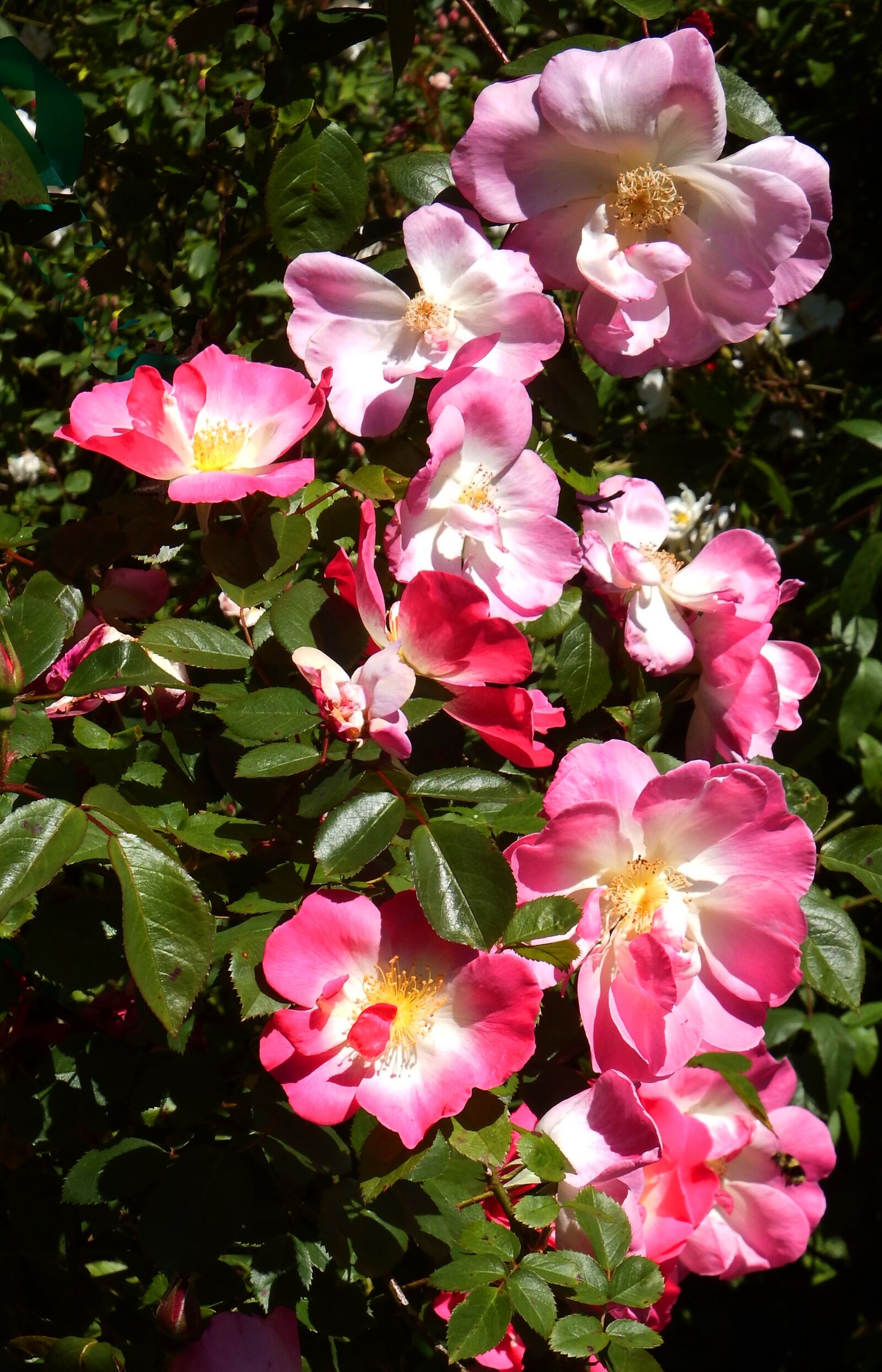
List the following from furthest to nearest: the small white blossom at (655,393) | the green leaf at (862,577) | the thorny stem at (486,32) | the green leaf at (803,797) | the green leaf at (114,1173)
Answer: the small white blossom at (655,393)
the green leaf at (862,577)
the green leaf at (803,797)
the thorny stem at (486,32)
the green leaf at (114,1173)

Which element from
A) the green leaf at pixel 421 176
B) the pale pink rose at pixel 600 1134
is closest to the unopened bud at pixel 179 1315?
the pale pink rose at pixel 600 1134

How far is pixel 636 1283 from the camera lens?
2.68ft

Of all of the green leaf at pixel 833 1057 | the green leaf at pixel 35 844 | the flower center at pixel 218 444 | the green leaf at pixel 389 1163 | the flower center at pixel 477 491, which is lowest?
the green leaf at pixel 833 1057

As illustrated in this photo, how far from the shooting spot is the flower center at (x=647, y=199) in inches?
33.3

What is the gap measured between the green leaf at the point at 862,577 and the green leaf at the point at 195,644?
978 millimetres

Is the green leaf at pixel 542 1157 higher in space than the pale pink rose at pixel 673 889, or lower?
lower

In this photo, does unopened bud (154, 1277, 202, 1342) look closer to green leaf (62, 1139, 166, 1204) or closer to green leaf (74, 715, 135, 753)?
green leaf (62, 1139, 166, 1204)

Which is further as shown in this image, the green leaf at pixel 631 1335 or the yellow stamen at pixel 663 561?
the yellow stamen at pixel 663 561

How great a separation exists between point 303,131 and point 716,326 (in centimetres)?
36

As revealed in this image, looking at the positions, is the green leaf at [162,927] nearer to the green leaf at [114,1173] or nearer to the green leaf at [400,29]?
the green leaf at [114,1173]

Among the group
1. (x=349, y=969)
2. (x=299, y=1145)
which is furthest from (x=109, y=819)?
(x=299, y=1145)

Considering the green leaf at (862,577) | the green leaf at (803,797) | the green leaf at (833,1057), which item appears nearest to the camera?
the green leaf at (803,797)

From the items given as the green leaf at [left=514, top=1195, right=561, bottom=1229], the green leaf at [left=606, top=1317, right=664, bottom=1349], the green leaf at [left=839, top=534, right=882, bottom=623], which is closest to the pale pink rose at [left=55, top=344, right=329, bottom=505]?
the green leaf at [left=514, top=1195, right=561, bottom=1229]

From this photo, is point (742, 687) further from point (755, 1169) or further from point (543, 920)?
point (755, 1169)
